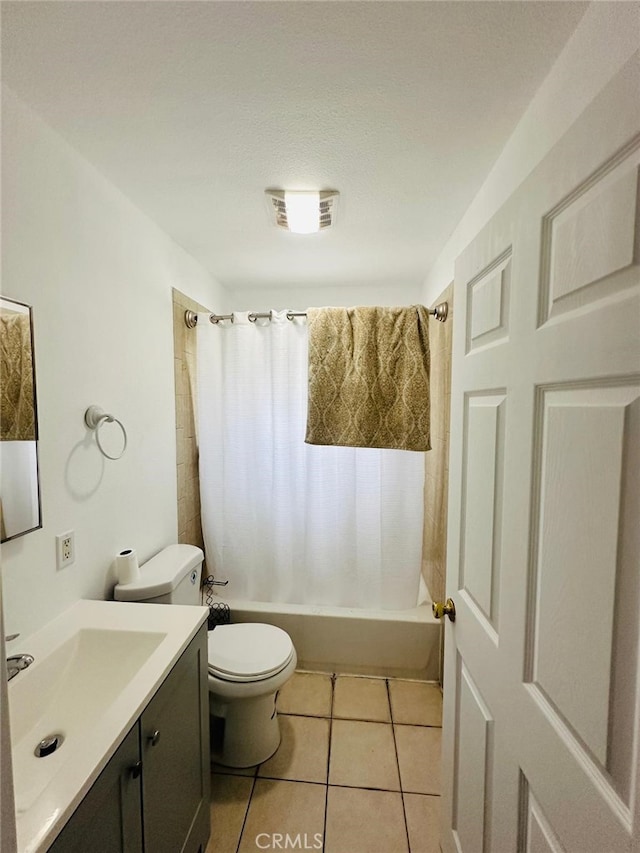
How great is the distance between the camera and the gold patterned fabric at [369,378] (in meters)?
1.78

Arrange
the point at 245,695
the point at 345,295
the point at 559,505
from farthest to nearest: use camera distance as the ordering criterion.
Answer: the point at 345,295 < the point at 245,695 < the point at 559,505

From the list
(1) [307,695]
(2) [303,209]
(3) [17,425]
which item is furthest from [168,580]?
(2) [303,209]

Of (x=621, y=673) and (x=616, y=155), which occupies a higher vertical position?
(x=616, y=155)

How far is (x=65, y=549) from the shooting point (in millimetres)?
1140

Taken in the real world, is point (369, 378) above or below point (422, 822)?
above

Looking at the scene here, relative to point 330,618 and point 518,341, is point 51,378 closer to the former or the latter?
point 518,341

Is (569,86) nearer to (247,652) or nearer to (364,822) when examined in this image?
(247,652)

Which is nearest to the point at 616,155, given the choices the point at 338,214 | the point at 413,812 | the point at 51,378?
the point at 338,214

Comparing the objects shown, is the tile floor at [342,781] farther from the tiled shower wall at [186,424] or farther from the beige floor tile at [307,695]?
the tiled shower wall at [186,424]

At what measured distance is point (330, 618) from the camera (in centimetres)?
198

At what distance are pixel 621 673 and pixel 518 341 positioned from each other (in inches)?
22.3

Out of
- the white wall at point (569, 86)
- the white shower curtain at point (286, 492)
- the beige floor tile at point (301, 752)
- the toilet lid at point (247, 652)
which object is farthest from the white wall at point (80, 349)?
the white wall at point (569, 86)

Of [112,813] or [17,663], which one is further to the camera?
[17,663]

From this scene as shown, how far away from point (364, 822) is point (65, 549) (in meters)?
1.44
